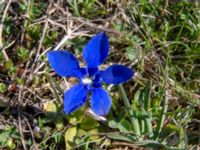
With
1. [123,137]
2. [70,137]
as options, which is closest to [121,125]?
[123,137]

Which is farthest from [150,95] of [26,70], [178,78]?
[26,70]

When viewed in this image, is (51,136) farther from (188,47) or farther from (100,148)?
(188,47)

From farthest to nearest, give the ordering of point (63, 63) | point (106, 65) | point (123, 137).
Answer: point (106, 65), point (123, 137), point (63, 63)

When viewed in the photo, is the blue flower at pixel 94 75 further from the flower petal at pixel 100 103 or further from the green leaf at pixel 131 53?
the green leaf at pixel 131 53

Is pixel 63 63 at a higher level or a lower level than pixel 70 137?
higher

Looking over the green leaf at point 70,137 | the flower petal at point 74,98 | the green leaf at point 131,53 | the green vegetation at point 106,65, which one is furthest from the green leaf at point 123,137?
the green leaf at point 131,53

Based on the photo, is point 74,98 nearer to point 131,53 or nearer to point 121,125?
point 121,125

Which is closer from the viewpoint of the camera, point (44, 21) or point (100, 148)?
point (100, 148)
